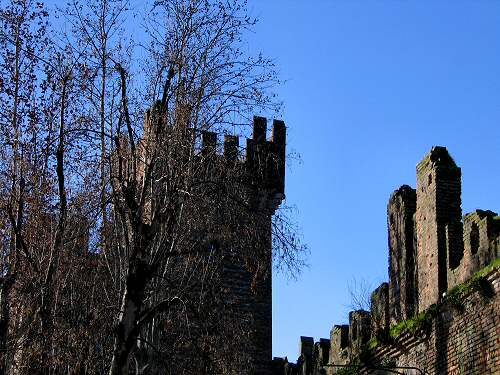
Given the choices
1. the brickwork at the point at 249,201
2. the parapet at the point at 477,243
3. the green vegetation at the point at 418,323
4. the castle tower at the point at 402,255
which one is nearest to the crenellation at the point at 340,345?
the brickwork at the point at 249,201

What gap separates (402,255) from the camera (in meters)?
18.4

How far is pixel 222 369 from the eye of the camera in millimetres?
20047

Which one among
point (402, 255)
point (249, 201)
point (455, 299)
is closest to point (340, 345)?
point (402, 255)

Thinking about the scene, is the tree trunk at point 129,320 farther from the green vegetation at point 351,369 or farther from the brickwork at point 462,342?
the green vegetation at point 351,369

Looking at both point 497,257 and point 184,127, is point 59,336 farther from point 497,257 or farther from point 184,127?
point 497,257

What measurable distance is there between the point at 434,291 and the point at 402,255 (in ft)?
5.65

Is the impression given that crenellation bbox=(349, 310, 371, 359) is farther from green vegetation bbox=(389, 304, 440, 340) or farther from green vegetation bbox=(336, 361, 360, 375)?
green vegetation bbox=(389, 304, 440, 340)

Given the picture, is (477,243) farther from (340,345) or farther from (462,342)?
(340,345)

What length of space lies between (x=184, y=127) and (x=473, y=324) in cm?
528

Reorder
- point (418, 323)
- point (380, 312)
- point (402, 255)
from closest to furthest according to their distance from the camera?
point (418, 323)
point (402, 255)
point (380, 312)

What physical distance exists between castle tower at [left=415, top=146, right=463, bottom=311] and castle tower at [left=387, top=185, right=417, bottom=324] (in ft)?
1.66

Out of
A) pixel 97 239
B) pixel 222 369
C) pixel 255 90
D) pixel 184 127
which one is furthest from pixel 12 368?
pixel 255 90

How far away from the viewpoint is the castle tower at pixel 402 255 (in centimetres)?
1795

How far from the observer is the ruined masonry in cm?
1486
